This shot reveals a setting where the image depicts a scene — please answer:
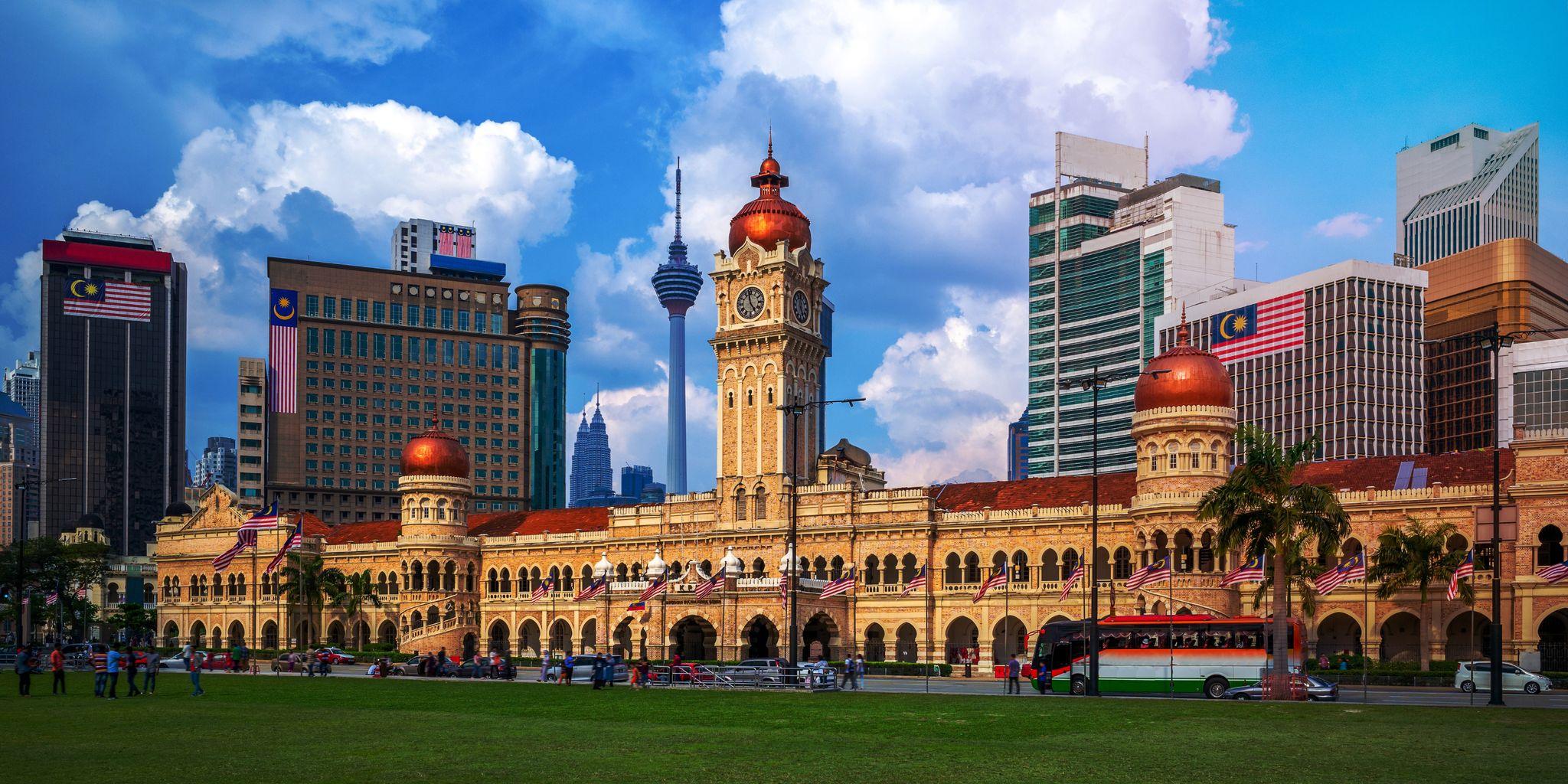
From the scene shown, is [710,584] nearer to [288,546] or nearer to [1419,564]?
[288,546]

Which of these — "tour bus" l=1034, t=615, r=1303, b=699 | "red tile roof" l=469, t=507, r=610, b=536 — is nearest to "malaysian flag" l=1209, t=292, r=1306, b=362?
"red tile roof" l=469, t=507, r=610, b=536

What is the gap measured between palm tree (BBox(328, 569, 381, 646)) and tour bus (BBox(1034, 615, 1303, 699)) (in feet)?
198

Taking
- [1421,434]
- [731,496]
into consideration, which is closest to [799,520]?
[731,496]

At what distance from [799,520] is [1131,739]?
61.6 meters

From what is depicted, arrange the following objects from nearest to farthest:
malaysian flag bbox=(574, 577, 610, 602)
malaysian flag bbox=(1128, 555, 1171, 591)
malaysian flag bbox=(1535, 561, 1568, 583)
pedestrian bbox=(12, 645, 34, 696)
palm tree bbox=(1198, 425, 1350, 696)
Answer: pedestrian bbox=(12, 645, 34, 696)
palm tree bbox=(1198, 425, 1350, 696)
malaysian flag bbox=(1535, 561, 1568, 583)
malaysian flag bbox=(1128, 555, 1171, 591)
malaysian flag bbox=(574, 577, 610, 602)

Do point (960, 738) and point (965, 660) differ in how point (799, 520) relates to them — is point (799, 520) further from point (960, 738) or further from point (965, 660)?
point (960, 738)

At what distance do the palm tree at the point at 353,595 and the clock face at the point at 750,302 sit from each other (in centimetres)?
3270

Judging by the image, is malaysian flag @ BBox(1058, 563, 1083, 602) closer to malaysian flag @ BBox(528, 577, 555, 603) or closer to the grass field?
the grass field

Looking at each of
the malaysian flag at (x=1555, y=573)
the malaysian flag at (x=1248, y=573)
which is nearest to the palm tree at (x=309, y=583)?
the malaysian flag at (x=1248, y=573)

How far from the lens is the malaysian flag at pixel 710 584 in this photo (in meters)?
84.3

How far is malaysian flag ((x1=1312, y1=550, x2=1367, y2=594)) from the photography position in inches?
2623

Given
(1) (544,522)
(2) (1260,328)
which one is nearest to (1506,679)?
(1) (544,522)

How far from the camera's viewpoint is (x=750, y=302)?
98000 millimetres

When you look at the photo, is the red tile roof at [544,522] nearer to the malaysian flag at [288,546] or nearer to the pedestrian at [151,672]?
the malaysian flag at [288,546]
